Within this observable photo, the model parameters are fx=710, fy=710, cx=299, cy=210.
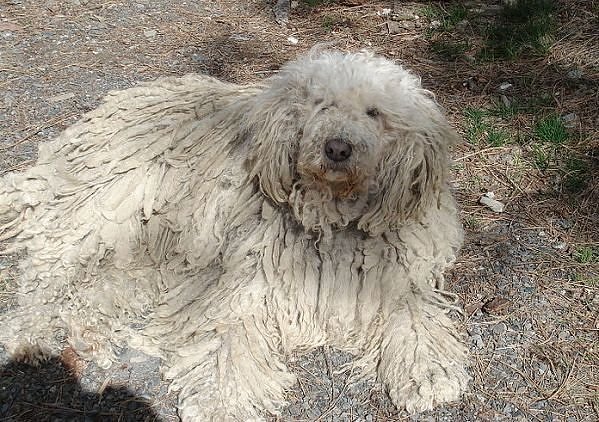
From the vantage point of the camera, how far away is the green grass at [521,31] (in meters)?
5.20

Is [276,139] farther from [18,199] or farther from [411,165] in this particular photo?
[18,199]

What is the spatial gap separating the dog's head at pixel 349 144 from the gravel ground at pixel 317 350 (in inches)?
28.5

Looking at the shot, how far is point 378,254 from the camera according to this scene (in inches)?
119

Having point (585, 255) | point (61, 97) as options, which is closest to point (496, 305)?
point (585, 255)

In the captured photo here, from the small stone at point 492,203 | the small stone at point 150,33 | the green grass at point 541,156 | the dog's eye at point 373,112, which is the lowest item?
the small stone at point 150,33

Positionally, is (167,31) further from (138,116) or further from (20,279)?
(20,279)

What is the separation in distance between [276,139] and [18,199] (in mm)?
1493

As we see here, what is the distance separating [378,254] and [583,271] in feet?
3.92

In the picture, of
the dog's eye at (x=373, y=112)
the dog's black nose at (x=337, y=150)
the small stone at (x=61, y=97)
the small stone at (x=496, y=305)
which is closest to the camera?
the dog's black nose at (x=337, y=150)

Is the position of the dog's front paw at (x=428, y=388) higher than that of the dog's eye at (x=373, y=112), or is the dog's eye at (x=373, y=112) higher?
the dog's eye at (x=373, y=112)

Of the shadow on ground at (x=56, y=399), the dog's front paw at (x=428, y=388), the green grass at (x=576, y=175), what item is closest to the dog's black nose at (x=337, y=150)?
the dog's front paw at (x=428, y=388)

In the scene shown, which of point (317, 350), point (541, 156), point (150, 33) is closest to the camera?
point (317, 350)

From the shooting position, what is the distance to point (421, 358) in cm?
292

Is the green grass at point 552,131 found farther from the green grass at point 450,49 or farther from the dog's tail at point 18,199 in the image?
the dog's tail at point 18,199
